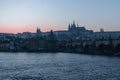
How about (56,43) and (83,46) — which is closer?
(83,46)

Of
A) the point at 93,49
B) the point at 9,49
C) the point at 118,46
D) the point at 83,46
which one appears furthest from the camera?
the point at 9,49

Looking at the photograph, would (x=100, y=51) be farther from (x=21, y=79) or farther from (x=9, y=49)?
(x=21, y=79)

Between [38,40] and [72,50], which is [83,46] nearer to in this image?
[72,50]

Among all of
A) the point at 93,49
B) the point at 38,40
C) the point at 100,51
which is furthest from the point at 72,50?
the point at 38,40

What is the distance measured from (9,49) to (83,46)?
32248 millimetres

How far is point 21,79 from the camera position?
34594 millimetres

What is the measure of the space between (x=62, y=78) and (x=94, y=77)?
3.05 m

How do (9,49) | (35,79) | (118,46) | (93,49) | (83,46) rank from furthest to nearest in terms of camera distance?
(9,49)
(83,46)
(93,49)
(118,46)
(35,79)

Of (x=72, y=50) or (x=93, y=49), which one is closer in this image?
A: (x=93, y=49)

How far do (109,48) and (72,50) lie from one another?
2135 centimetres

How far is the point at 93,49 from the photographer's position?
101 metres

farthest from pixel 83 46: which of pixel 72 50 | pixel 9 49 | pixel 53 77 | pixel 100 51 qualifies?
pixel 53 77

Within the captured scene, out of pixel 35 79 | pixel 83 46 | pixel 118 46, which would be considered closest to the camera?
pixel 35 79

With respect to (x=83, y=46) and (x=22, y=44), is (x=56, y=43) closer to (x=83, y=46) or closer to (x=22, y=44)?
(x=22, y=44)
